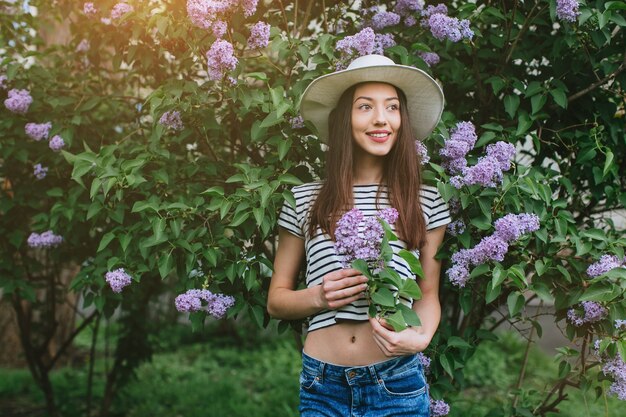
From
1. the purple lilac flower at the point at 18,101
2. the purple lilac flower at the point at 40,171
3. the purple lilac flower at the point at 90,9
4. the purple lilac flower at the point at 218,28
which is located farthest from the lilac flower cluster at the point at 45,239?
the purple lilac flower at the point at 218,28

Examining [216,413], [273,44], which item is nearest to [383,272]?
[273,44]

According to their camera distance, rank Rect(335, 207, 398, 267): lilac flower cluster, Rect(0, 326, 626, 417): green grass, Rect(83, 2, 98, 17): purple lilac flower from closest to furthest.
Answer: Rect(335, 207, 398, 267): lilac flower cluster, Rect(83, 2, 98, 17): purple lilac flower, Rect(0, 326, 626, 417): green grass

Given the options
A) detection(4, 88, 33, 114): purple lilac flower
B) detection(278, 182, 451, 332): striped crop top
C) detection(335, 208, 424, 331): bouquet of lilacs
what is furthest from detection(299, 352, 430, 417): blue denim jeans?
detection(4, 88, 33, 114): purple lilac flower

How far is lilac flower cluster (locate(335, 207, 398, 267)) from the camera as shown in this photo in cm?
176

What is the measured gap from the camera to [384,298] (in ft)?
5.83

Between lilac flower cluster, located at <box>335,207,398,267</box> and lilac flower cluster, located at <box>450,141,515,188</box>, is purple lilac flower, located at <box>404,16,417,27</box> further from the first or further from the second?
lilac flower cluster, located at <box>335,207,398,267</box>

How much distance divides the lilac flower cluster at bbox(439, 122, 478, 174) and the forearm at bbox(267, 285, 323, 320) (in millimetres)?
697

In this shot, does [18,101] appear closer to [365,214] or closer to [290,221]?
[290,221]

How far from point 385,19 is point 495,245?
107cm

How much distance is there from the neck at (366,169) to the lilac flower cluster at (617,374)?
96 cm

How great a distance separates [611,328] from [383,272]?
0.91 metres

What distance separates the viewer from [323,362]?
6.83 feet

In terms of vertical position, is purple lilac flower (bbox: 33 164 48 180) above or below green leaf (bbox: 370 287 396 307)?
above

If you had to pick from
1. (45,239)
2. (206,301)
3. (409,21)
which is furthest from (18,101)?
(409,21)
